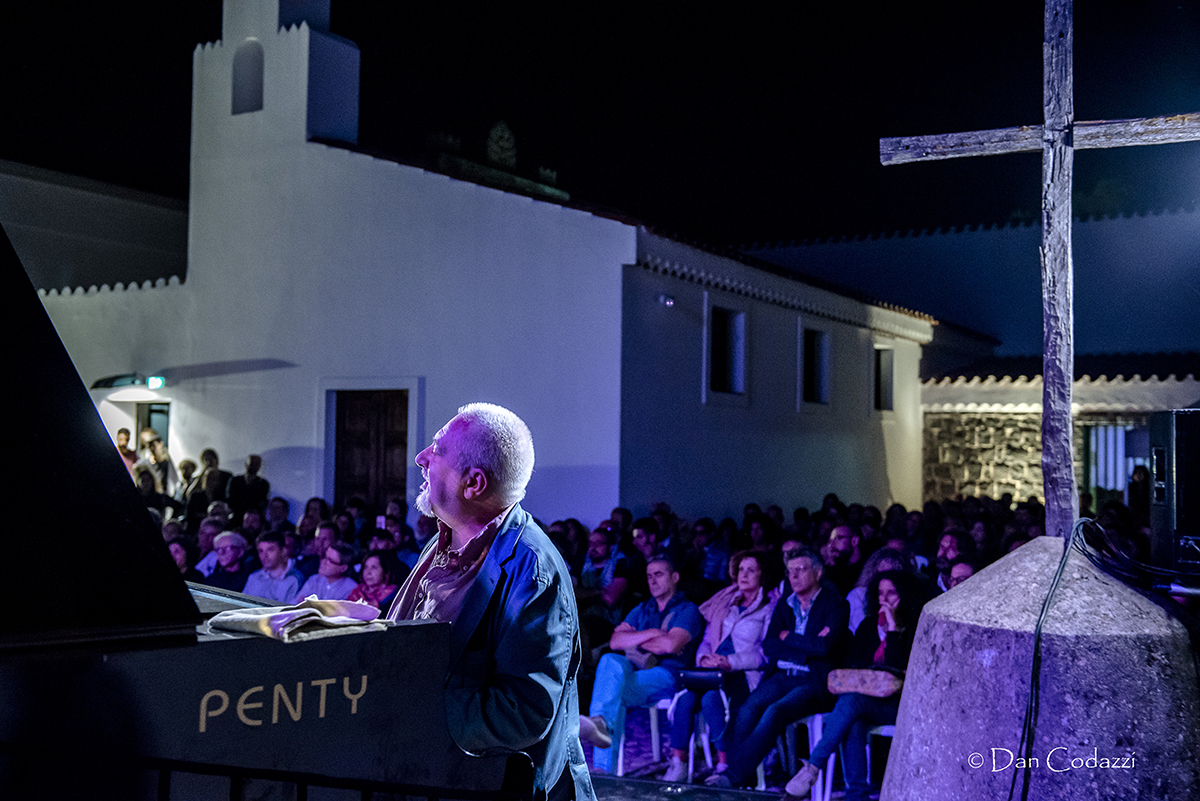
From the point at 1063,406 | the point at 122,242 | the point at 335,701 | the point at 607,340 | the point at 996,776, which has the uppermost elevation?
the point at 122,242

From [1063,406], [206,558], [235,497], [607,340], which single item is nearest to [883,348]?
[607,340]

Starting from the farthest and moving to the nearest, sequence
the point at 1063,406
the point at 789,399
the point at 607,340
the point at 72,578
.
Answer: the point at 789,399 → the point at 607,340 → the point at 1063,406 → the point at 72,578

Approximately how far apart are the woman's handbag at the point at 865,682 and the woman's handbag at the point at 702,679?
30.7 inches

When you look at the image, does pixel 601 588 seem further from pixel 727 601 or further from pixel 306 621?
pixel 306 621

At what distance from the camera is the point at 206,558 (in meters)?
9.62

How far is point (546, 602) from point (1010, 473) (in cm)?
1849

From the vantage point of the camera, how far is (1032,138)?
4562 mm

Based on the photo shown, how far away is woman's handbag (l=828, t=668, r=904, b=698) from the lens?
6184mm

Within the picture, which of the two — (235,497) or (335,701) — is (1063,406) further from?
(235,497)

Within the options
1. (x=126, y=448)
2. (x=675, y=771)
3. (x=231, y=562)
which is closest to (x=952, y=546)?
(x=675, y=771)

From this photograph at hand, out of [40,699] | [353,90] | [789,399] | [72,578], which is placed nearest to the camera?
[40,699]

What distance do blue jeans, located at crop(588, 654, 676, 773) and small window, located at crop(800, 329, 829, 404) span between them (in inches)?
385

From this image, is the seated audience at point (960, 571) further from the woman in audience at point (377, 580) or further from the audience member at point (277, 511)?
the audience member at point (277, 511)

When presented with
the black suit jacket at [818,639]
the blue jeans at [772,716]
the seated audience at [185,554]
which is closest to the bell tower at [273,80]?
the seated audience at [185,554]
